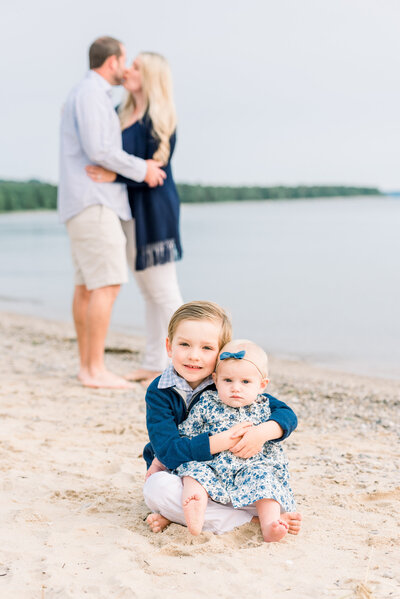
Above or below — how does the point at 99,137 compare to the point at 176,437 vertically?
above

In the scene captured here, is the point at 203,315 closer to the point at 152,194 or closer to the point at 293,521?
the point at 293,521

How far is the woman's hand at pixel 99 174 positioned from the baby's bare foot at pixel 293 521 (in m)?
2.97

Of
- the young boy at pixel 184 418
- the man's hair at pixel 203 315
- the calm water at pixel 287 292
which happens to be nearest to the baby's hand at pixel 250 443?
the young boy at pixel 184 418

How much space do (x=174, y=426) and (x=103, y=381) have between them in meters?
2.58

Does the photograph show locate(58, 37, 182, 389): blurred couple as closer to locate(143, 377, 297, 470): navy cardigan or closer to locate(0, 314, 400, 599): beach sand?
locate(0, 314, 400, 599): beach sand

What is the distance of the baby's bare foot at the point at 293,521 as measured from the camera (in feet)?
8.69

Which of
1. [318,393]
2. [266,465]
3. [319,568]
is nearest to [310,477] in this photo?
[266,465]

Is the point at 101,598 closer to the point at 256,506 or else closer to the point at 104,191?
the point at 256,506

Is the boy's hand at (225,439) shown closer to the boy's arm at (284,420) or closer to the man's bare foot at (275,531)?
the boy's arm at (284,420)

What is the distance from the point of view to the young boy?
2.66m

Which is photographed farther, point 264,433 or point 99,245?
point 99,245

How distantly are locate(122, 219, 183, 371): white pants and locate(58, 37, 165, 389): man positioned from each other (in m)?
0.19

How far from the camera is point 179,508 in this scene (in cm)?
269

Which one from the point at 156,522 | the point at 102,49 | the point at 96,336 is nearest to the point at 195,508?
the point at 156,522
